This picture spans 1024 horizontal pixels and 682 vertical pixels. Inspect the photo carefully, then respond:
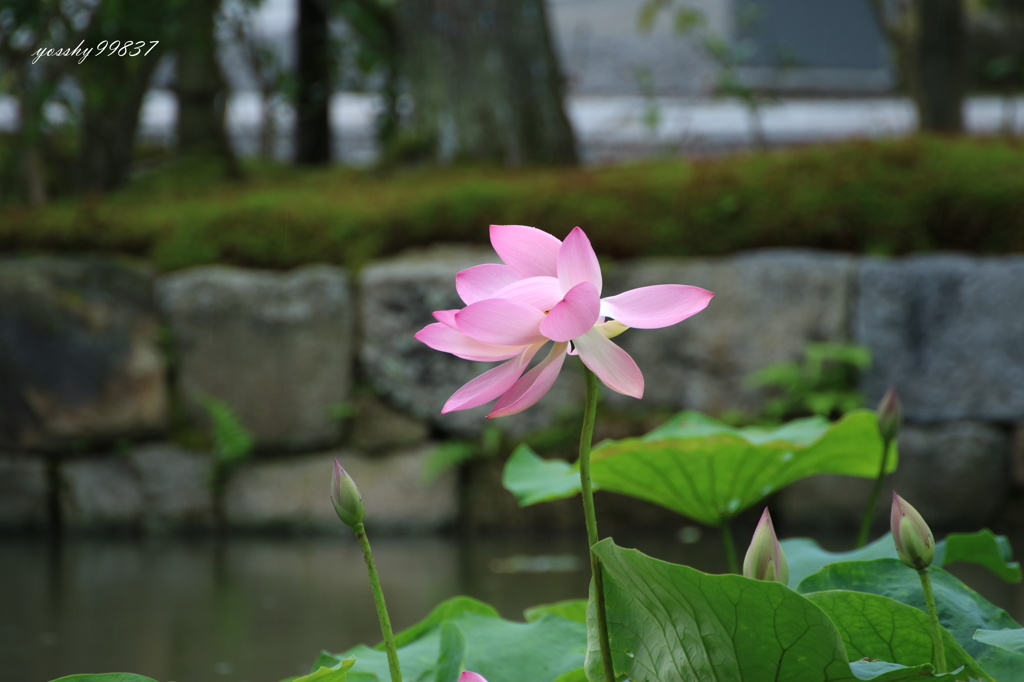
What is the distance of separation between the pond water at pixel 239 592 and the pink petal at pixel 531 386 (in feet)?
4.18

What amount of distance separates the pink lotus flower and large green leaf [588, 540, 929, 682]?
89 mm

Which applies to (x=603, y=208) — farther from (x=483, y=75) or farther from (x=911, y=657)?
(x=911, y=657)

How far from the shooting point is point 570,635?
2.54 ft

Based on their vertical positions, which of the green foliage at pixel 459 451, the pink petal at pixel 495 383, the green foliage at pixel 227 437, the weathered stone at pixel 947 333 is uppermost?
the pink petal at pixel 495 383

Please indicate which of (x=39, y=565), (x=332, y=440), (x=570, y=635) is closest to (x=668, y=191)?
(x=332, y=440)

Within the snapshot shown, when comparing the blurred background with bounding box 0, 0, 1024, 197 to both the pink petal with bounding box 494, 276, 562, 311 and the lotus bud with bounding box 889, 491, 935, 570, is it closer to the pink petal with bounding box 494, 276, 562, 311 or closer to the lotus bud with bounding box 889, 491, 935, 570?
the pink petal with bounding box 494, 276, 562, 311

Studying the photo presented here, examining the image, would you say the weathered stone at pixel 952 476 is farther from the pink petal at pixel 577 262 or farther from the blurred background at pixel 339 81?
the pink petal at pixel 577 262

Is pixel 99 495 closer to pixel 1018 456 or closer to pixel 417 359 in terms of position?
pixel 417 359

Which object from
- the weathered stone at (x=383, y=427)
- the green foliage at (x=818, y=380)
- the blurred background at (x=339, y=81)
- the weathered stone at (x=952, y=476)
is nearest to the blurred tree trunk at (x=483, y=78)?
the blurred background at (x=339, y=81)

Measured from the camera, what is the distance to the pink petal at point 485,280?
53cm

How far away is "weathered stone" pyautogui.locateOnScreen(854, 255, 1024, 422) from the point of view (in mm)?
2910

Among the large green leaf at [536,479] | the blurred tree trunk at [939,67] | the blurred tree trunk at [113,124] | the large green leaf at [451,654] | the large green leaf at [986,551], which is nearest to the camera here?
the large green leaf at [451,654]

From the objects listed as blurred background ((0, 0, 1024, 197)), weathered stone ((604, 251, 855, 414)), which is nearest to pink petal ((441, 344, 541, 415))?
weathered stone ((604, 251, 855, 414))

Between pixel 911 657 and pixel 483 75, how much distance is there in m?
3.60
